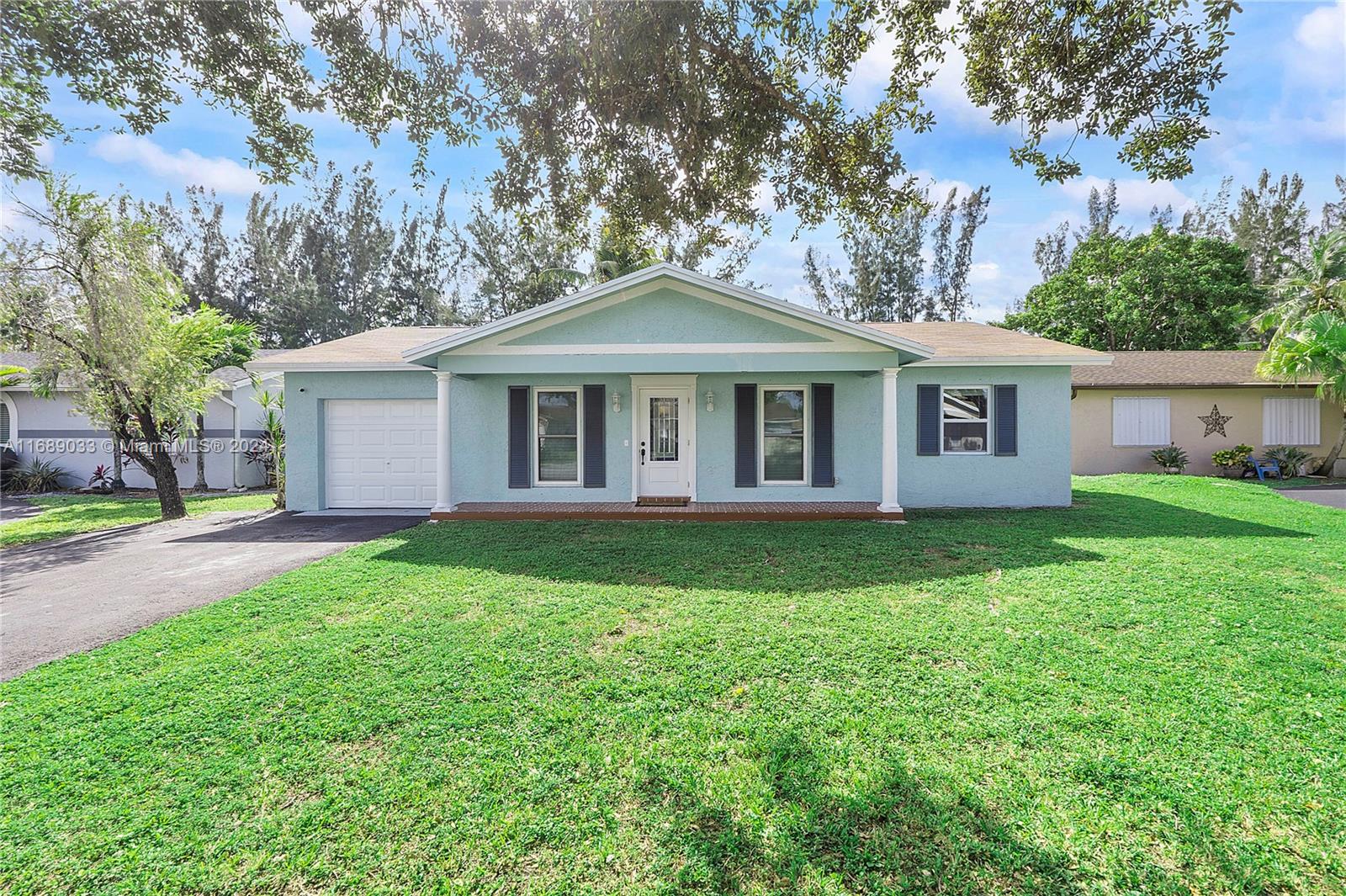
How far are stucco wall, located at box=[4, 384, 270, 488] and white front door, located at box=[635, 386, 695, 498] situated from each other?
39.0 ft

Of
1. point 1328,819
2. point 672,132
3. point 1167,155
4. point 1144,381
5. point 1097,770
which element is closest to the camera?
point 1328,819

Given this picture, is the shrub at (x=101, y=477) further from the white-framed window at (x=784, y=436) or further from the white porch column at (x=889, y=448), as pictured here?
the white porch column at (x=889, y=448)

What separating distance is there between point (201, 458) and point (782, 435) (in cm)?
1552

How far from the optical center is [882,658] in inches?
170

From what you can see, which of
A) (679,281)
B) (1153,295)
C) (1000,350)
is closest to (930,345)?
(1000,350)

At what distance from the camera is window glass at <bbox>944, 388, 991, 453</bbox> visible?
36.1ft

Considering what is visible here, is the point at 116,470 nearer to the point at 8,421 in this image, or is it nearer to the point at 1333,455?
the point at 8,421

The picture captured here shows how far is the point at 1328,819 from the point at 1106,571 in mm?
4148

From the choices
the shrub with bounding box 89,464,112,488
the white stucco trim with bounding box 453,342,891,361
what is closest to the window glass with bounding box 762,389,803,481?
the white stucco trim with bounding box 453,342,891,361

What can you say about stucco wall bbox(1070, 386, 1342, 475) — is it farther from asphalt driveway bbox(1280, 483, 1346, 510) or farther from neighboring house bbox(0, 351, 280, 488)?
neighboring house bbox(0, 351, 280, 488)

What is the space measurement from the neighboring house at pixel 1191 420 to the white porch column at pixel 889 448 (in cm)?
997

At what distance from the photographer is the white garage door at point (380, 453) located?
37.2ft

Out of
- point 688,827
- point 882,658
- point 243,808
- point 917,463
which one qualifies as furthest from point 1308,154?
point 243,808

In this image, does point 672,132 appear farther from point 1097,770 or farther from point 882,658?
point 1097,770
